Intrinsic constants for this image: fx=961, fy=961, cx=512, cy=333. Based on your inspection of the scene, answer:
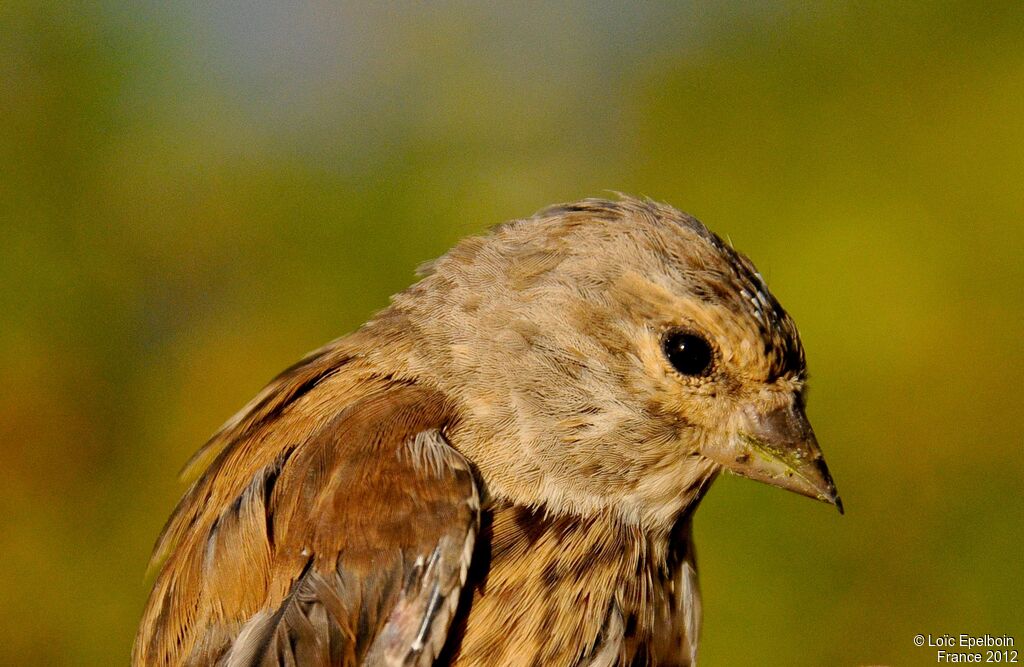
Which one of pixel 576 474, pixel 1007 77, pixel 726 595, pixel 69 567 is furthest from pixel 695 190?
pixel 69 567

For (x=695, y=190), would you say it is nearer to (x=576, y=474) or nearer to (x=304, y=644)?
(x=576, y=474)

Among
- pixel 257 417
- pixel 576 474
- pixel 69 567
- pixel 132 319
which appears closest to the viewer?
pixel 576 474

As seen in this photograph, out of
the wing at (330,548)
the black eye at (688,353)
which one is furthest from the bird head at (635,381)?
the wing at (330,548)

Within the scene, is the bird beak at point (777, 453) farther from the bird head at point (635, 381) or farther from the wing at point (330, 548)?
the wing at point (330, 548)

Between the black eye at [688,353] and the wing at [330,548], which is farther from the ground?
the black eye at [688,353]

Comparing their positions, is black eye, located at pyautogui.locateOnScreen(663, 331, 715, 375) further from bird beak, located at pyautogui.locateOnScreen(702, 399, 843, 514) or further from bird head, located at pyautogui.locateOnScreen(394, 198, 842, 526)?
bird beak, located at pyautogui.locateOnScreen(702, 399, 843, 514)

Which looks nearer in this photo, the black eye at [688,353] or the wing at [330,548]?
the wing at [330,548]

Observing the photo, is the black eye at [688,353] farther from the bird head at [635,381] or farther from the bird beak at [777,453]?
the bird beak at [777,453]

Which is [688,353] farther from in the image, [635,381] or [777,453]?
[777,453]
